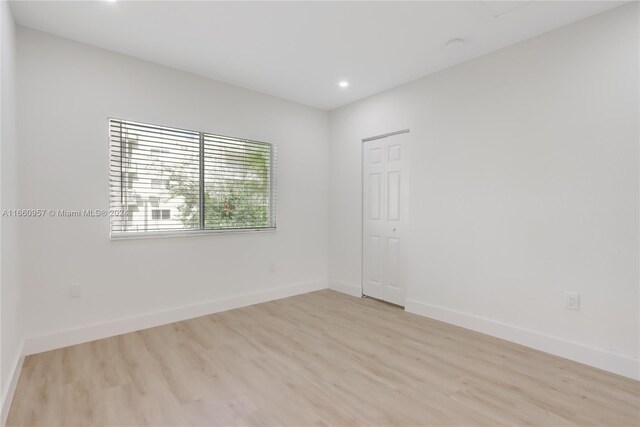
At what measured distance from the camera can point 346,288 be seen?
4523 mm

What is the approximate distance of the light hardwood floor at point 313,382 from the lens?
1846mm

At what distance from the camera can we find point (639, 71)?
2.24m

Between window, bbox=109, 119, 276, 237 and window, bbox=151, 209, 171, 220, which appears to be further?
window, bbox=151, 209, 171, 220

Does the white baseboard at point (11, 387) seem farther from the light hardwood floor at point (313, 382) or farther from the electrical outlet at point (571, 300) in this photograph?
the electrical outlet at point (571, 300)

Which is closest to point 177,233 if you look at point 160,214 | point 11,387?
point 160,214

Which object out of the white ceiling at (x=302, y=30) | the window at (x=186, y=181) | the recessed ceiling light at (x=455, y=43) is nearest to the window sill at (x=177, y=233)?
the window at (x=186, y=181)

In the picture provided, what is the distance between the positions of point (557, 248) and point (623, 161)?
2.52 ft

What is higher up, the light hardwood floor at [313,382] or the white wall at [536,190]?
the white wall at [536,190]

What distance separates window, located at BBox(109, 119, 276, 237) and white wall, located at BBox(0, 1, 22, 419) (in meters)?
0.73

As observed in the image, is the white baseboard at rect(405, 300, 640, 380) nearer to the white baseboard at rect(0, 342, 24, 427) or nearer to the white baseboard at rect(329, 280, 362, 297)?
the white baseboard at rect(329, 280, 362, 297)

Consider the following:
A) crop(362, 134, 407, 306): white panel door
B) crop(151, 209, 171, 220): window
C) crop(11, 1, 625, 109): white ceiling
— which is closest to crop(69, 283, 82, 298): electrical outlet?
crop(151, 209, 171, 220): window

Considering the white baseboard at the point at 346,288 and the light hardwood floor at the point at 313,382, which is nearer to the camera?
the light hardwood floor at the point at 313,382

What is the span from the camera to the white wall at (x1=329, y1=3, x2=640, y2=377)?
2.33 metres

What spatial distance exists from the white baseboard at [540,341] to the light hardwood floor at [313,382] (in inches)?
3.2
